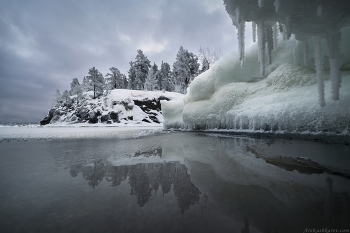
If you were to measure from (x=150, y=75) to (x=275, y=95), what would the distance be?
32.2 m

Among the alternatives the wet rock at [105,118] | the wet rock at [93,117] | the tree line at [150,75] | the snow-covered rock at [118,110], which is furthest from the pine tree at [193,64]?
the wet rock at [93,117]

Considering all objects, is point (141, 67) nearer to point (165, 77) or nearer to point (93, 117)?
point (165, 77)

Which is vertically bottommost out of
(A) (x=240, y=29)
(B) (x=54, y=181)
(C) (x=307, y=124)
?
(B) (x=54, y=181)

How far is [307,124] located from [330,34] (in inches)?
84.8

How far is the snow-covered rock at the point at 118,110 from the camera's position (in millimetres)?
25594

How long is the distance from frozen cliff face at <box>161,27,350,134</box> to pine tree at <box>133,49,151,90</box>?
28709 mm

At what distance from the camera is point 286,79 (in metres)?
5.08

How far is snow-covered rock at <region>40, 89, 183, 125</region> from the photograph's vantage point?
25594mm

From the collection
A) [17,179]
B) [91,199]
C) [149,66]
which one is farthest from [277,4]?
[149,66]

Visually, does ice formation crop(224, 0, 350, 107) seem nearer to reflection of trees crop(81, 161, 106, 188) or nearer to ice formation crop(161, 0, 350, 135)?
ice formation crop(161, 0, 350, 135)

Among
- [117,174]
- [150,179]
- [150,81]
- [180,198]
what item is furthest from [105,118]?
[180,198]

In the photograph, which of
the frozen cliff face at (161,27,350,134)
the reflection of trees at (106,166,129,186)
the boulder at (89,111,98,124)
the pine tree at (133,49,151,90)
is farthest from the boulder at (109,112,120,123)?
the reflection of trees at (106,166,129,186)

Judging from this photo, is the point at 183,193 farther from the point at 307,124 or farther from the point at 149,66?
the point at 149,66

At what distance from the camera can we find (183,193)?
1151 mm
